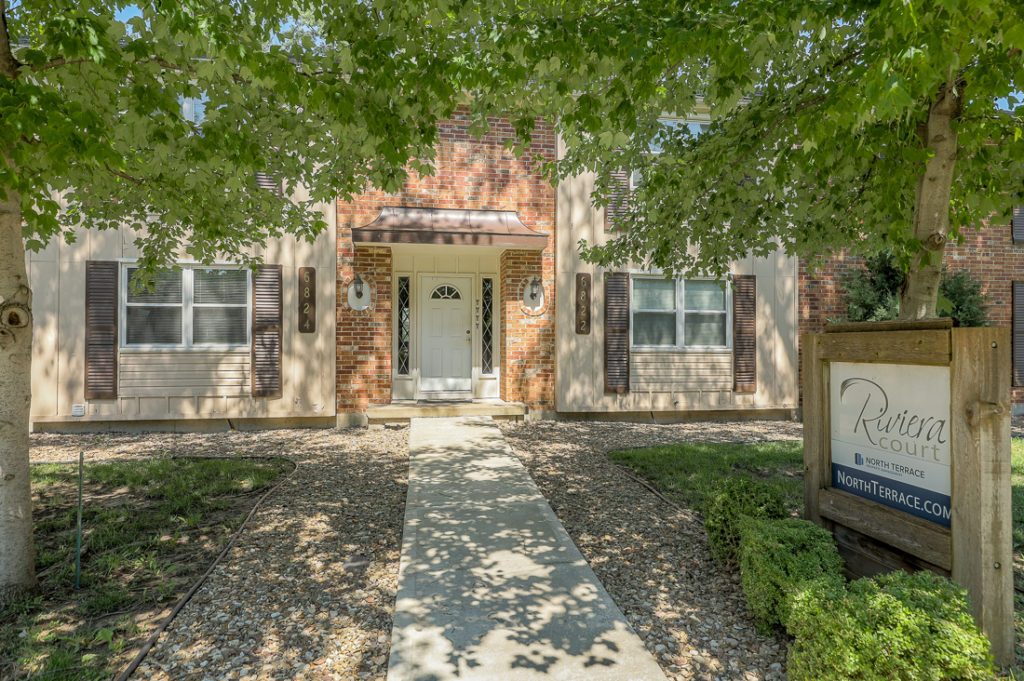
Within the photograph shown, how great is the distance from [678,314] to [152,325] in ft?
28.5

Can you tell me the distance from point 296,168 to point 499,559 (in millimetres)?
3343

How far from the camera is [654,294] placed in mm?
9594

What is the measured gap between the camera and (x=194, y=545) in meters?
3.88

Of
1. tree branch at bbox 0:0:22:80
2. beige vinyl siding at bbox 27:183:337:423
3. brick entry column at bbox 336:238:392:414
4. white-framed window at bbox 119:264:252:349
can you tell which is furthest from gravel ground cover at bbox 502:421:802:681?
white-framed window at bbox 119:264:252:349

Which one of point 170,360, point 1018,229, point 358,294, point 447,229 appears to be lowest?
point 170,360

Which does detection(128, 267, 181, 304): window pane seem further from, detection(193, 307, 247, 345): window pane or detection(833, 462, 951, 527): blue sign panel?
detection(833, 462, 951, 527): blue sign panel

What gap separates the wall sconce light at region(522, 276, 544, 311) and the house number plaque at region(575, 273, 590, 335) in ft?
2.11

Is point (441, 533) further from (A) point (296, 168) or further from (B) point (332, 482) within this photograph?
(A) point (296, 168)

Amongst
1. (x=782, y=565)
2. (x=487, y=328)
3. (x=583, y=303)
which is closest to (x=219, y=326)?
(x=487, y=328)

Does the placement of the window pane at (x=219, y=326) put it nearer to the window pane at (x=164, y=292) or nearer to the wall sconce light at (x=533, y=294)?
the window pane at (x=164, y=292)

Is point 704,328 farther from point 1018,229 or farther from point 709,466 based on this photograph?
point 1018,229

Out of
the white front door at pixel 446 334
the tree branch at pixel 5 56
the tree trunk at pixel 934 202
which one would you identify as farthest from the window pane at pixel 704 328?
the tree branch at pixel 5 56

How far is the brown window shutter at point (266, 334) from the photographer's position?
848cm

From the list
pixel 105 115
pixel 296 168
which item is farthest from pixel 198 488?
pixel 105 115
